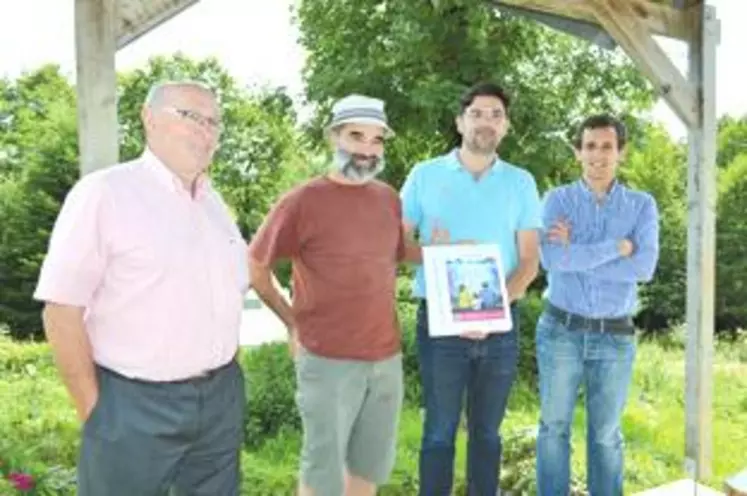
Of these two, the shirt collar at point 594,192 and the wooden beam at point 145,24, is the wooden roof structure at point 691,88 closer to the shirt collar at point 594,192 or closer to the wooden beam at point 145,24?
the shirt collar at point 594,192

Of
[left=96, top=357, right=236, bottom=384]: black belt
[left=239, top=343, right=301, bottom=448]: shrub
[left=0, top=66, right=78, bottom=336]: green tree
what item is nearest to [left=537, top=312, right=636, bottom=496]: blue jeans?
[left=96, top=357, right=236, bottom=384]: black belt

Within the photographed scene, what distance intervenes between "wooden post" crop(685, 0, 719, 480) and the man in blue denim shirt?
143cm

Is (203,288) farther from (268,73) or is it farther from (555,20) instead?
(268,73)

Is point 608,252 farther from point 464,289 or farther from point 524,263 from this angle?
point 464,289

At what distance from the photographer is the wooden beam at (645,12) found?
4.71 meters

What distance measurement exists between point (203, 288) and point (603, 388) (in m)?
1.83

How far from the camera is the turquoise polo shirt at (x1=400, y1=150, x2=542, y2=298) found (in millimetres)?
3512

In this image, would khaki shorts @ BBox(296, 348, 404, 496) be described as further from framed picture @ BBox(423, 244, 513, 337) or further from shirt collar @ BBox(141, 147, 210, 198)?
shirt collar @ BBox(141, 147, 210, 198)

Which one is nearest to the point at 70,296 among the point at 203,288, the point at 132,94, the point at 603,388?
the point at 203,288

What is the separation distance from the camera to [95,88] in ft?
10.5

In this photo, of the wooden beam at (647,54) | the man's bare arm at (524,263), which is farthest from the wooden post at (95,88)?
the wooden beam at (647,54)

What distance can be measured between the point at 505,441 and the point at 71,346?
334cm

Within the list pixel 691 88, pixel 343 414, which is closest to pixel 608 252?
pixel 343 414

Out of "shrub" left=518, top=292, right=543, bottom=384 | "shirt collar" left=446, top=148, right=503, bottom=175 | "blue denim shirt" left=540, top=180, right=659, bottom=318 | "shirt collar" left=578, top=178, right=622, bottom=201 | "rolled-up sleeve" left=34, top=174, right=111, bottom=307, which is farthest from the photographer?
A: "shrub" left=518, top=292, right=543, bottom=384
